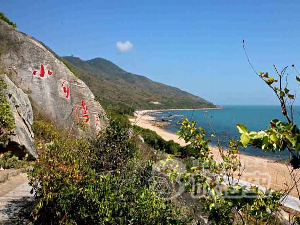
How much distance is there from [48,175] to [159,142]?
2001cm

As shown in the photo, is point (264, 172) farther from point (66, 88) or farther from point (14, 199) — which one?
point (14, 199)

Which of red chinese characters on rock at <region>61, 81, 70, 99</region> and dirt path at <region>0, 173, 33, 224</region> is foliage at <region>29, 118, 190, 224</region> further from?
red chinese characters on rock at <region>61, 81, 70, 99</region>

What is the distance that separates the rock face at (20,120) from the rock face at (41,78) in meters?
1.25

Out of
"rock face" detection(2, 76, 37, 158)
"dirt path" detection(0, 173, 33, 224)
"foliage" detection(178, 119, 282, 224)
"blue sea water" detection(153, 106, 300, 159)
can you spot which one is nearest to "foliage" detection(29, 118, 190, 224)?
"dirt path" detection(0, 173, 33, 224)

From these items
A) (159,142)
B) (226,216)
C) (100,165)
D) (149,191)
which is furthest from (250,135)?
(159,142)

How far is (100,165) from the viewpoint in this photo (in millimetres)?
4109

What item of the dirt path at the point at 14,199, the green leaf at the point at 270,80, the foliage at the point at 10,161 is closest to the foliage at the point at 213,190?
the green leaf at the point at 270,80

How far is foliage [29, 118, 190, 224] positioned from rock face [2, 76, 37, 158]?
340cm

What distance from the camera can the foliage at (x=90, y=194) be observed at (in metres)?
3.05

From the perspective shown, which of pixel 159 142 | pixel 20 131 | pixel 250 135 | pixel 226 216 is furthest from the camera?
pixel 159 142

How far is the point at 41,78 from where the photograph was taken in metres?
9.97

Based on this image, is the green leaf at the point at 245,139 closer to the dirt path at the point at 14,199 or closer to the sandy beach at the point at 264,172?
the sandy beach at the point at 264,172

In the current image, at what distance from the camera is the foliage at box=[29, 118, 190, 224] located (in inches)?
120

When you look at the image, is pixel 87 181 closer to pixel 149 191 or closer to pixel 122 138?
pixel 149 191
